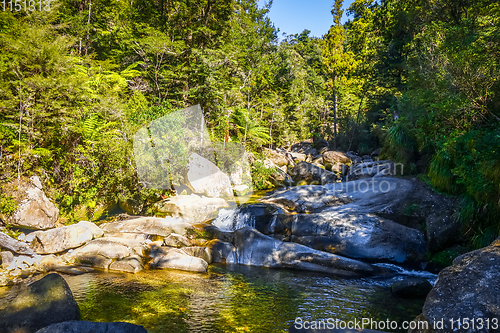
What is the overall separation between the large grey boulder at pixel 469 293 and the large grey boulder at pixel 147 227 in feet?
22.5

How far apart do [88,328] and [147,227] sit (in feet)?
18.3

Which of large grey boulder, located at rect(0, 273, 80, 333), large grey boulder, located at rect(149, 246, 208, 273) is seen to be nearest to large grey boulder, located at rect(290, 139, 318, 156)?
large grey boulder, located at rect(149, 246, 208, 273)

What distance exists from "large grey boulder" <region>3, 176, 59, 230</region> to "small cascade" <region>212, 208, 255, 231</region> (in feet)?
17.7

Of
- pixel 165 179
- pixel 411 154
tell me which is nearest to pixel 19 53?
pixel 165 179

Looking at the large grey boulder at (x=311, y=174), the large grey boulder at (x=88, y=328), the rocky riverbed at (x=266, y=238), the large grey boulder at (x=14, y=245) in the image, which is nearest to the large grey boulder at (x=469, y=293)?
the rocky riverbed at (x=266, y=238)

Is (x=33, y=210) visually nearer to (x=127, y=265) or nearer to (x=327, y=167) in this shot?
(x=127, y=265)

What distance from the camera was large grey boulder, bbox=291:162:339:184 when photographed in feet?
53.9

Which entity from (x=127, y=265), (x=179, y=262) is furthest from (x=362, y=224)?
(x=127, y=265)

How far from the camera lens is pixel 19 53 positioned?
850 centimetres

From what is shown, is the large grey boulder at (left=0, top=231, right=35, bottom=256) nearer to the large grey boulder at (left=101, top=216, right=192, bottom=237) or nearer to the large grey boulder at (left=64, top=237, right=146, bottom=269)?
the large grey boulder at (left=64, top=237, right=146, bottom=269)

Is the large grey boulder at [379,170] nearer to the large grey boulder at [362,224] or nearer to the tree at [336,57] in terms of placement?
the large grey boulder at [362,224]

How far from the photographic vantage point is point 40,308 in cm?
388

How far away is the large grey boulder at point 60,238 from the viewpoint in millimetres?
6945

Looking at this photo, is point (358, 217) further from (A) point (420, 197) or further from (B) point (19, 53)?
(B) point (19, 53)
